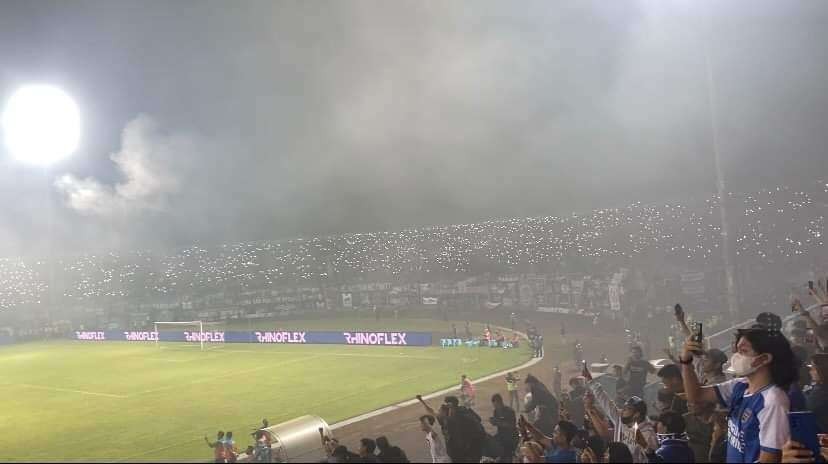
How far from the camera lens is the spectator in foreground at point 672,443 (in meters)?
4.34

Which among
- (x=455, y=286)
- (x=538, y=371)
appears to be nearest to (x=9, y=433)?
(x=538, y=371)

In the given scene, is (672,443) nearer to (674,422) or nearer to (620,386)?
(674,422)

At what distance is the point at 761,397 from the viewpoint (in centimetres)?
354

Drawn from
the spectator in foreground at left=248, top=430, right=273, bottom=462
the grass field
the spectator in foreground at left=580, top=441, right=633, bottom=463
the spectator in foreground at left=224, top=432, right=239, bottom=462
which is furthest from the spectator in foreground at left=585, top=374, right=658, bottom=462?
the grass field

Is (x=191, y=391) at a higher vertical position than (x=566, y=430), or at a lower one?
lower

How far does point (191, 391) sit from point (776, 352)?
26.8 metres

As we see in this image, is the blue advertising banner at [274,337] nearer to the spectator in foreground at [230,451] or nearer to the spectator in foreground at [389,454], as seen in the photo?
the spectator in foreground at [230,451]

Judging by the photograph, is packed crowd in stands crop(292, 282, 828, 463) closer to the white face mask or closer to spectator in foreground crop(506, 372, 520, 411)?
the white face mask

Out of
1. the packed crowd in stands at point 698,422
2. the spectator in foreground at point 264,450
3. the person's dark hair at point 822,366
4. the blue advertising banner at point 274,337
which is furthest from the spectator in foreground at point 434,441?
the blue advertising banner at point 274,337

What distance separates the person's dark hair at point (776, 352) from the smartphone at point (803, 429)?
162mm

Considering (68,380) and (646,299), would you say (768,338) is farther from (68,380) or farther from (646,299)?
(68,380)

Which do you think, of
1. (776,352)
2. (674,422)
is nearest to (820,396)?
(674,422)

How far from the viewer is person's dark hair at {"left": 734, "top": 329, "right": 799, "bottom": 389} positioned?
11.6 feet

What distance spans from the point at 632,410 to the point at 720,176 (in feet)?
56.5
